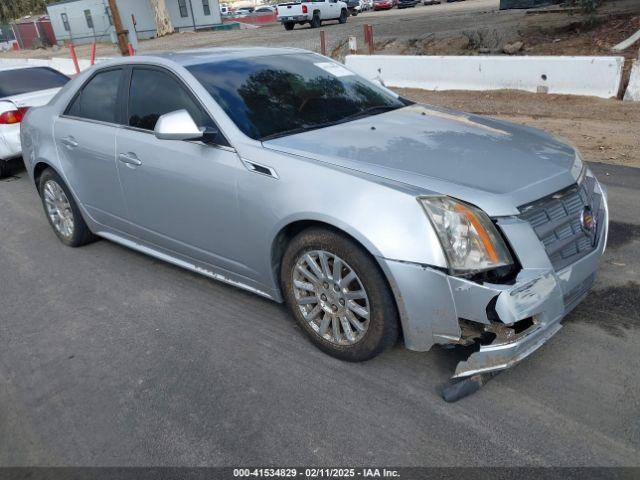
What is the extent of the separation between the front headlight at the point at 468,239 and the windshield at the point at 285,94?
1290 mm

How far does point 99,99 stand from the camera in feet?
14.7

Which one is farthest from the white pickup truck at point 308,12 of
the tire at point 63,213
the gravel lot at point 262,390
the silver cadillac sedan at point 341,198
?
the gravel lot at point 262,390

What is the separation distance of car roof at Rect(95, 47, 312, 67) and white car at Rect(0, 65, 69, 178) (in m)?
4.06

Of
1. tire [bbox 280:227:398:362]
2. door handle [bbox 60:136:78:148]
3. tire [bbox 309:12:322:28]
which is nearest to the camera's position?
tire [bbox 280:227:398:362]

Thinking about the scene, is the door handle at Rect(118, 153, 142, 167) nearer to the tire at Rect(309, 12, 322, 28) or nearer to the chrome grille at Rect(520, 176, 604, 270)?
the chrome grille at Rect(520, 176, 604, 270)

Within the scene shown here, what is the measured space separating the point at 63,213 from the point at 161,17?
35.9 metres

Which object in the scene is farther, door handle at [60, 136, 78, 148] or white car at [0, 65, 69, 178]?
white car at [0, 65, 69, 178]

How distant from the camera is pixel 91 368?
3.30 metres

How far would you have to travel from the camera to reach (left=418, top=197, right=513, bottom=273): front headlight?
8.42 ft

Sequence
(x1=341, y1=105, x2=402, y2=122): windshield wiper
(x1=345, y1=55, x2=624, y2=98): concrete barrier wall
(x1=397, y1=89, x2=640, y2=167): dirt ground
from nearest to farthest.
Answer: (x1=341, y1=105, x2=402, y2=122): windshield wiper → (x1=397, y1=89, x2=640, y2=167): dirt ground → (x1=345, y1=55, x2=624, y2=98): concrete barrier wall

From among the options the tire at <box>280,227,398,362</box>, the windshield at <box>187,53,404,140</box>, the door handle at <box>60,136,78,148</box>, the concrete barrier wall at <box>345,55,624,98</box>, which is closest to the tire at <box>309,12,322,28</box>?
the concrete barrier wall at <box>345,55,624,98</box>

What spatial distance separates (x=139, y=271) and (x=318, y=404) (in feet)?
7.91

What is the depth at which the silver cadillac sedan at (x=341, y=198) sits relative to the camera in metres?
2.60

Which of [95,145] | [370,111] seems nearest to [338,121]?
[370,111]
